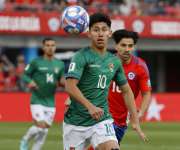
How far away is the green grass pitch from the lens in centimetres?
1712

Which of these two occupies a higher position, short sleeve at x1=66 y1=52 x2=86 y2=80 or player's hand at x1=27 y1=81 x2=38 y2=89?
short sleeve at x1=66 y1=52 x2=86 y2=80

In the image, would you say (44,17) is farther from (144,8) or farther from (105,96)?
(105,96)

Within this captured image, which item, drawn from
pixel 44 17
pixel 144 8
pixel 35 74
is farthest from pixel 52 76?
pixel 144 8

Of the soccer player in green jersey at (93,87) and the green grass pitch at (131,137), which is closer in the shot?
the soccer player in green jersey at (93,87)

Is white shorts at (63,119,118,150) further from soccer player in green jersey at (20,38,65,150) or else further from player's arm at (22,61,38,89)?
player's arm at (22,61,38,89)

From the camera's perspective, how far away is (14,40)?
34.7 meters

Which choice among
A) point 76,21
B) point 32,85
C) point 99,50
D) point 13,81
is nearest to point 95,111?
point 99,50

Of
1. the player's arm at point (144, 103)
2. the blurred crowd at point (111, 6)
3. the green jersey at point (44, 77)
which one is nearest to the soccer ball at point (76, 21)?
the player's arm at point (144, 103)

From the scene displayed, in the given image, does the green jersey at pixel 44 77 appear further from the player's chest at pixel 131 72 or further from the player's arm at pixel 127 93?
the player's arm at pixel 127 93

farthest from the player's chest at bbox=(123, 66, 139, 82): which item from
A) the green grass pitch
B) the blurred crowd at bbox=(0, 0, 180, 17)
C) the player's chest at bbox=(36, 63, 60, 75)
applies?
the blurred crowd at bbox=(0, 0, 180, 17)

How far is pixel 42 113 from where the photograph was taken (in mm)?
15750

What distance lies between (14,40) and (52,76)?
1878 cm

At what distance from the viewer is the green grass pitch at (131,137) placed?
17.1m

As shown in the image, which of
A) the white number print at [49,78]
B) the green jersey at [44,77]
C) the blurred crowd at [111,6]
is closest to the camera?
the green jersey at [44,77]
